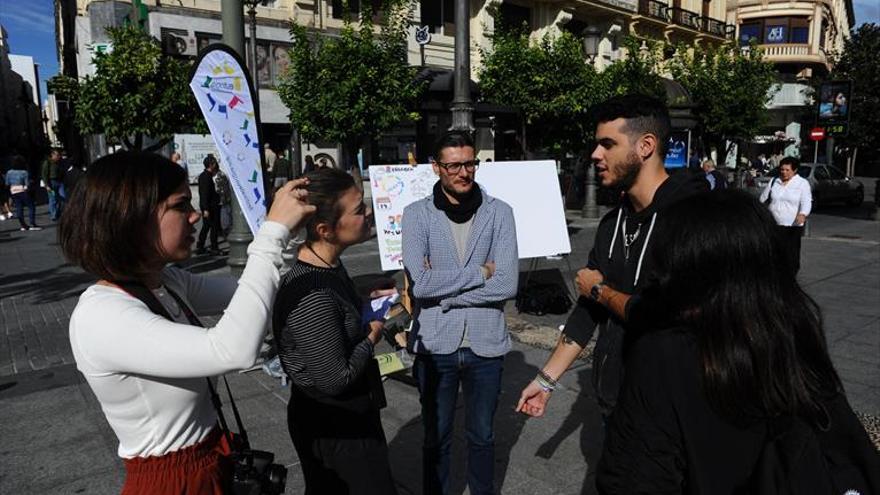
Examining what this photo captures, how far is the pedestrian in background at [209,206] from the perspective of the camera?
1090 cm

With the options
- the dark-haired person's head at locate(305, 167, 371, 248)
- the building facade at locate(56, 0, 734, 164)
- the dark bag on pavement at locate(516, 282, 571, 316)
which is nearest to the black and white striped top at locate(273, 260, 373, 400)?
the dark-haired person's head at locate(305, 167, 371, 248)

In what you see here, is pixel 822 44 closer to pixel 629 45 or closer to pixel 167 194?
pixel 629 45

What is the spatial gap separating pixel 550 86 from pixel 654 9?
62.7 ft

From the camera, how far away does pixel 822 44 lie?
43.7 metres

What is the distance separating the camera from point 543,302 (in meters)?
6.92

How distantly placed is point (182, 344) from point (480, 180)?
5.70 meters

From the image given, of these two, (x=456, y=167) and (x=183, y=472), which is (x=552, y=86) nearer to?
(x=456, y=167)

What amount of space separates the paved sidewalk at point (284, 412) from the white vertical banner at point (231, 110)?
1.68m

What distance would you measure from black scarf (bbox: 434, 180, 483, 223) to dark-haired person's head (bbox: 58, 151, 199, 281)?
1506mm

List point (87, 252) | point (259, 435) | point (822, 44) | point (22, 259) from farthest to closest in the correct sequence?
point (822, 44), point (22, 259), point (259, 435), point (87, 252)

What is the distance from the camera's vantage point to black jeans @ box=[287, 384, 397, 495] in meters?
2.04

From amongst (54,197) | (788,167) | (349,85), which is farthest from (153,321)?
(54,197)

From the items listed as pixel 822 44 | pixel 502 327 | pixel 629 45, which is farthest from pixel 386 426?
pixel 822 44

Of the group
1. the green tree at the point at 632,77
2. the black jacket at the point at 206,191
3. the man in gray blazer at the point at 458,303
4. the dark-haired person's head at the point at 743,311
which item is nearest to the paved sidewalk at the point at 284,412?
the man in gray blazer at the point at 458,303
